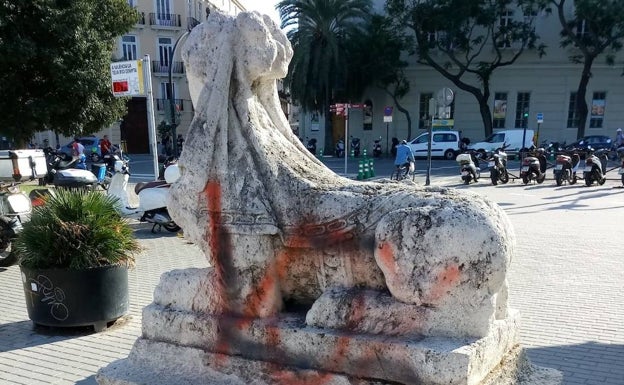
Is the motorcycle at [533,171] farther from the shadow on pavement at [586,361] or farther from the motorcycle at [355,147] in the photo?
the motorcycle at [355,147]

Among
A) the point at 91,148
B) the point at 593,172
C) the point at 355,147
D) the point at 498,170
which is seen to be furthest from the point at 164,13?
the point at 593,172

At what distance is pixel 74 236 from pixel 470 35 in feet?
88.8

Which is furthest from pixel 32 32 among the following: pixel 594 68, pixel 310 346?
pixel 594 68

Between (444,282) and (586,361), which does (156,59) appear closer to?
(586,361)

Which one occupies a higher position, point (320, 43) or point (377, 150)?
point (320, 43)

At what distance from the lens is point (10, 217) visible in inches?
266

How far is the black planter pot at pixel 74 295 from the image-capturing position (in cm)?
436

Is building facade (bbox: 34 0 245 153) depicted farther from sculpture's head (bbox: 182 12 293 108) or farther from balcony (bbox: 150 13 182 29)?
sculpture's head (bbox: 182 12 293 108)

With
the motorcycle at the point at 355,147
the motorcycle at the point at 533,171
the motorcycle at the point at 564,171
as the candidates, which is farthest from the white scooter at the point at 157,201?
the motorcycle at the point at 355,147

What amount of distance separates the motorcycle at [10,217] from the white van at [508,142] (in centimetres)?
2096

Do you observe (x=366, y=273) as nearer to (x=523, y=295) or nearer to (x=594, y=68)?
(x=523, y=295)

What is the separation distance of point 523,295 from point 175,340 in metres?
3.98

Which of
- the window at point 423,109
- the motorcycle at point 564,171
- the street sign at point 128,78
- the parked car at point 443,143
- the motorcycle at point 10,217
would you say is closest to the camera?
the motorcycle at point 10,217

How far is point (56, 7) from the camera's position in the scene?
1147 cm
